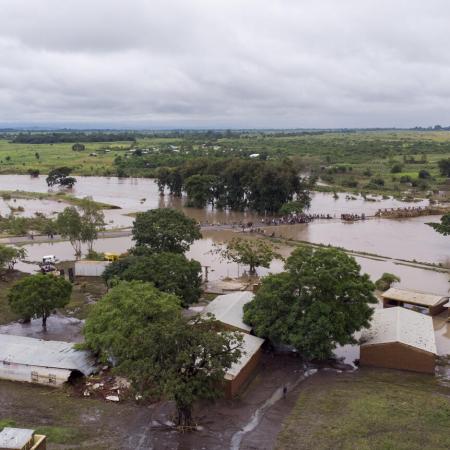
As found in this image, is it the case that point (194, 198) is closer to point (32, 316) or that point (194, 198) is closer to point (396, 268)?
point (396, 268)

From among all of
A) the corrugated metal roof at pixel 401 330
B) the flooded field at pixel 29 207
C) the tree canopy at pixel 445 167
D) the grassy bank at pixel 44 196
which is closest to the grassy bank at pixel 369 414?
the corrugated metal roof at pixel 401 330

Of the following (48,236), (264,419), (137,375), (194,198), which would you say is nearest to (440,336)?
(264,419)

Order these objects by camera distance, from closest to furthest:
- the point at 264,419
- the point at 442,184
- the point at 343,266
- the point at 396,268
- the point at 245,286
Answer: the point at 264,419 < the point at 343,266 < the point at 245,286 < the point at 396,268 < the point at 442,184

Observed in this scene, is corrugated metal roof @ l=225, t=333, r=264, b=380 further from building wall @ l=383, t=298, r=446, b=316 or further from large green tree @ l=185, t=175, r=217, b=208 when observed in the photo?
large green tree @ l=185, t=175, r=217, b=208

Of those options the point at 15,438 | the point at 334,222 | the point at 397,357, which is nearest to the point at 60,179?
the point at 334,222

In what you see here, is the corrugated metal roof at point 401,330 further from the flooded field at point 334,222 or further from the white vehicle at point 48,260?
the white vehicle at point 48,260

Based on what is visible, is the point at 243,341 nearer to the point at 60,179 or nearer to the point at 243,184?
the point at 243,184

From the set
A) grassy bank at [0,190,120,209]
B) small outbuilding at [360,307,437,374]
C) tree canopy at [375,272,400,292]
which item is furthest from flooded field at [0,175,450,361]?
grassy bank at [0,190,120,209]

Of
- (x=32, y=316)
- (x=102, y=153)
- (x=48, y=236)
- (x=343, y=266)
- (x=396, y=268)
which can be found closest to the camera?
(x=343, y=266)
